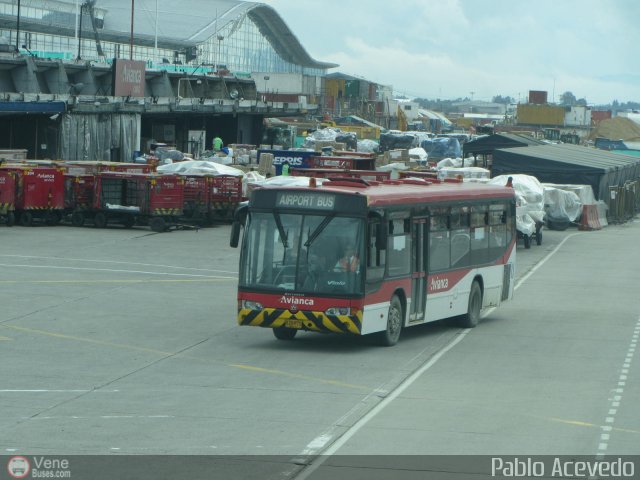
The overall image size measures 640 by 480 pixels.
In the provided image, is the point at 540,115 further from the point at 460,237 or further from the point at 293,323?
the point at 293,323

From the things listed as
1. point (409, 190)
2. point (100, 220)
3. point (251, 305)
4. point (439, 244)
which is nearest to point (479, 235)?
point (439, 244)

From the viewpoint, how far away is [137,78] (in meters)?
76.6

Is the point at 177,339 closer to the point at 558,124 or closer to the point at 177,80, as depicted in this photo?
the point at 177,80

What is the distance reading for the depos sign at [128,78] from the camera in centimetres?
7362

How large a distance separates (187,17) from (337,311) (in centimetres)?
14379

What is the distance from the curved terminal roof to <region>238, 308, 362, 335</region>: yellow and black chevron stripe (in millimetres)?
127609

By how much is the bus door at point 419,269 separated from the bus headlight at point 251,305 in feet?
10.4

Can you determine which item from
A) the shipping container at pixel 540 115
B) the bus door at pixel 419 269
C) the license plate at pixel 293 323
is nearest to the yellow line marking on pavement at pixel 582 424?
the license plate at pixel 293 323

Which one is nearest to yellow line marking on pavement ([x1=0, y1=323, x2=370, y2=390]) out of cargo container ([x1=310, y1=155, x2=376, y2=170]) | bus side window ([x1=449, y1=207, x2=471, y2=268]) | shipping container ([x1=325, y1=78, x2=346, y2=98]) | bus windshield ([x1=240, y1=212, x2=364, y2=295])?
bus windshield ([x1=240, y1=212, x2=364, y2=295])

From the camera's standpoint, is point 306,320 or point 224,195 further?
point 224,195

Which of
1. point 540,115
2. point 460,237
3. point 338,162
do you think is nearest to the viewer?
point 460,237

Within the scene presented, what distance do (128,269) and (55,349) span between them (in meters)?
12.9

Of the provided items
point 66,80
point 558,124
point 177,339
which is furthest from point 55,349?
point 558,124
